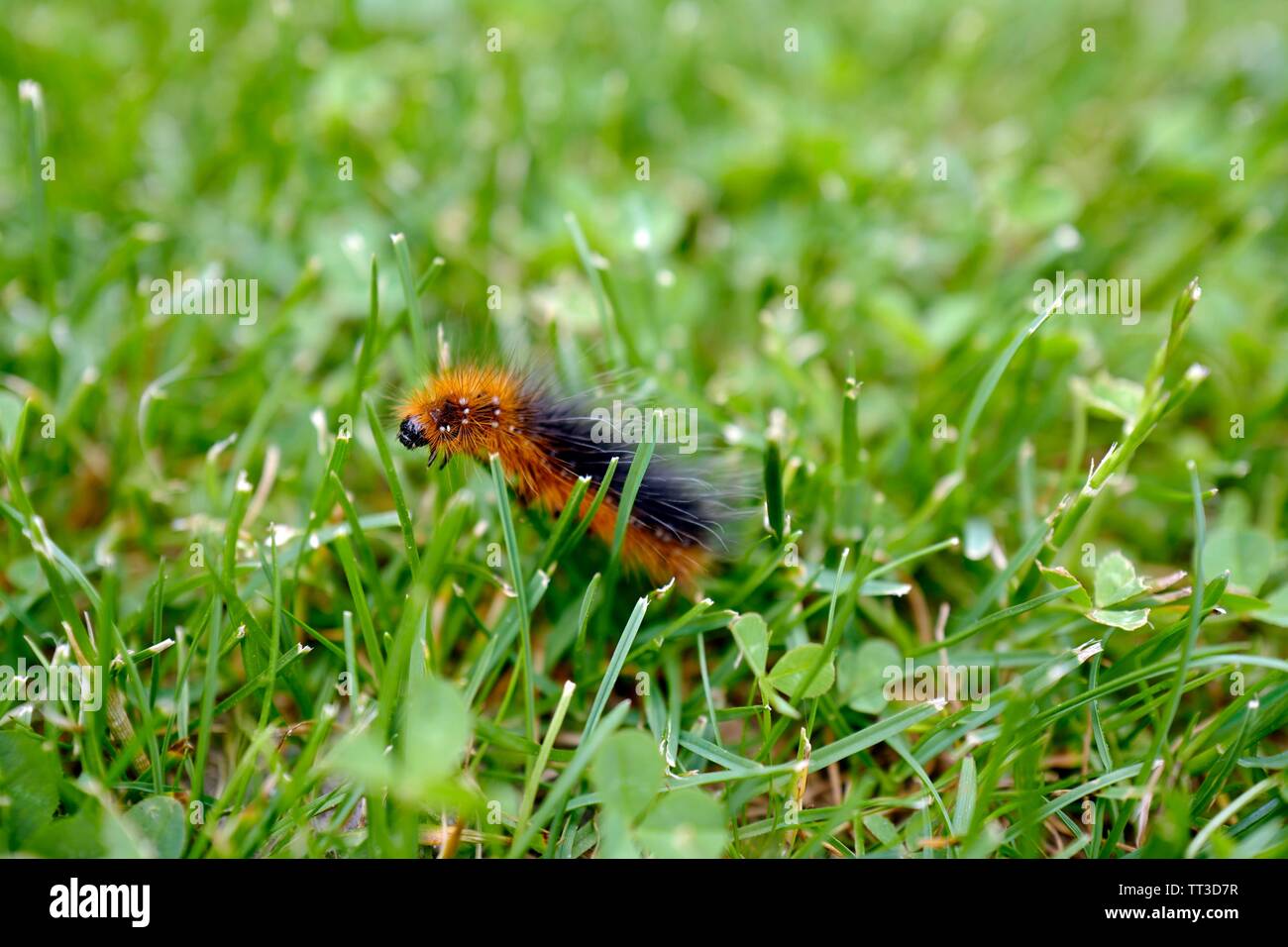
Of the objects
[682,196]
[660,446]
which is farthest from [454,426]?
[682,196]


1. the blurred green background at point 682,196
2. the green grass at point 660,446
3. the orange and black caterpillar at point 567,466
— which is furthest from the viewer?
the blurred green background at point 682,196

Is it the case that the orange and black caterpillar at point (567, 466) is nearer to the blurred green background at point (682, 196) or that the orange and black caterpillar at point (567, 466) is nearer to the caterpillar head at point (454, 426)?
the caterpillar head at point (454, 426)

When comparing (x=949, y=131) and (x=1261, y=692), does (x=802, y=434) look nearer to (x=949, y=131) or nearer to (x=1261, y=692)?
(x=1261, y=692)

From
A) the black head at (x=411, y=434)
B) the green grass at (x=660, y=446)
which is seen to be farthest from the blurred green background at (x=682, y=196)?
the black head at (x=411, y=434)

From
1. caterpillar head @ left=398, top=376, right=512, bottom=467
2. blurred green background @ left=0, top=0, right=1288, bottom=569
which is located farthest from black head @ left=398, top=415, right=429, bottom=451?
blurred green background @ left=0, top=0, right=1288, bottom=569

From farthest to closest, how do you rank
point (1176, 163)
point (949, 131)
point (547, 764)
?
point (949, 131), point (1176, 163), point (547, 764)
